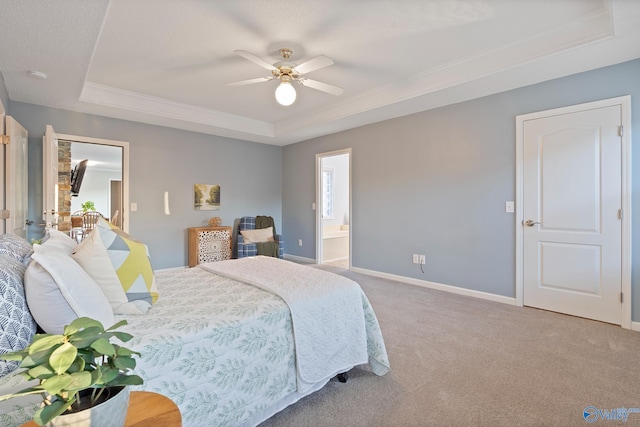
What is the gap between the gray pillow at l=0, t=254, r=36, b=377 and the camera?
1.00 meters

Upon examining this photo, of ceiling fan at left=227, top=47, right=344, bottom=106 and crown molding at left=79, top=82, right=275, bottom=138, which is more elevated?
crown molding at left=79, top=82, right=275, bottom=138

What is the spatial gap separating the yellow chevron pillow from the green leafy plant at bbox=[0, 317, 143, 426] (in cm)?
87

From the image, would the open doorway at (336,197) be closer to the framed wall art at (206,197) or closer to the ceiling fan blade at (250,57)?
the framed wall art at (206,197)

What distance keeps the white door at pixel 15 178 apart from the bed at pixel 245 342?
187 cm

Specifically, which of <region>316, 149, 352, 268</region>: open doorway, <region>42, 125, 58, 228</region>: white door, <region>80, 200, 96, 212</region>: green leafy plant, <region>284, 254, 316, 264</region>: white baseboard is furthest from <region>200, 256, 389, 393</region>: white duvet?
<region>80, 200, 96, 212</region>: green leafy plant

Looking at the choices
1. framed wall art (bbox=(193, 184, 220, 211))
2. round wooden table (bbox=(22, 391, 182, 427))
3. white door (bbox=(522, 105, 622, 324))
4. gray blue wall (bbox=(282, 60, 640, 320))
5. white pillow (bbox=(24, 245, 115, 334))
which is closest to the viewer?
round wooden table (bbox=(22, 391, 182, 427))

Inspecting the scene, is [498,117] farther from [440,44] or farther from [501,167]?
[440,44]

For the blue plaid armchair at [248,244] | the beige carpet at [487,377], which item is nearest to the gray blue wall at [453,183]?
the beige carpet at [487,377]

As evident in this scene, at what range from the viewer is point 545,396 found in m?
1.87

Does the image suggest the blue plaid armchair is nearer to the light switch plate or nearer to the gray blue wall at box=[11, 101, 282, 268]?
the gray blue wall at box=[11, 101, 282, 268]

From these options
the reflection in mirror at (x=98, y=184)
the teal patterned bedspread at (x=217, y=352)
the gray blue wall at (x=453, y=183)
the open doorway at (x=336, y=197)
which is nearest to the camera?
the teal patterned bedspread at (x=217, y=352)

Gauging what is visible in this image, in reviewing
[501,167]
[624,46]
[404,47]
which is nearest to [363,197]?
[501,167]

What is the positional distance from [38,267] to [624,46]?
4.09m

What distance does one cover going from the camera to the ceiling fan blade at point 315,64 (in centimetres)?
266
